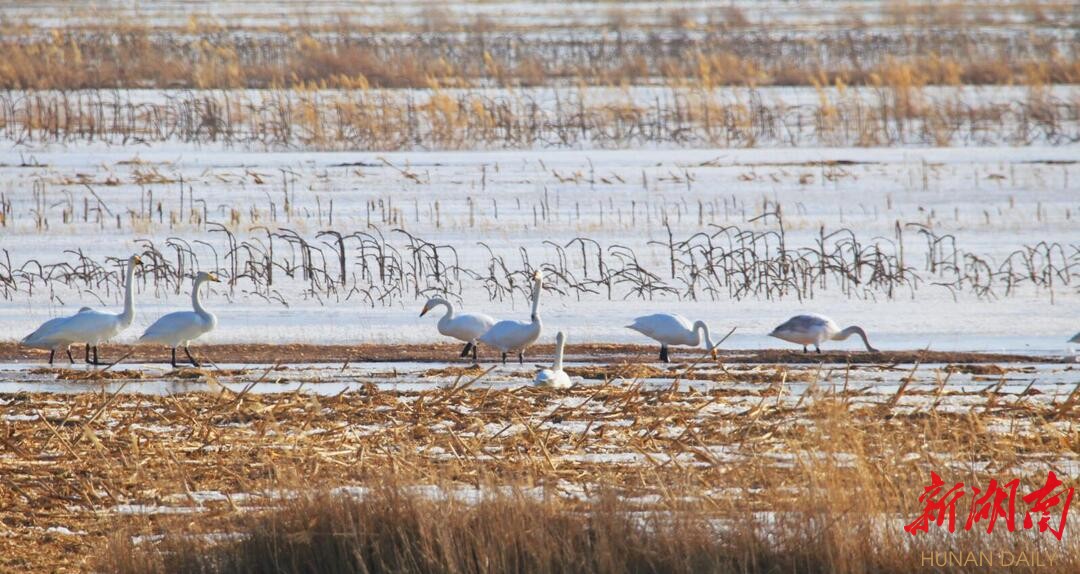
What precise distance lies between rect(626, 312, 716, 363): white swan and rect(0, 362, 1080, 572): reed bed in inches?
84.4

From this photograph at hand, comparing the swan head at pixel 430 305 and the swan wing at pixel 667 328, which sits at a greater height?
the swan head at pixel 430 305

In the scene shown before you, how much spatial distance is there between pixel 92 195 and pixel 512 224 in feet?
18.2

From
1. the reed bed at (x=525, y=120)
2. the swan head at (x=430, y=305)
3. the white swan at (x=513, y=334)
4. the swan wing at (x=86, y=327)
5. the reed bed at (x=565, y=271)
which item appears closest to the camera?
the swan wing at (x=86, y=327)

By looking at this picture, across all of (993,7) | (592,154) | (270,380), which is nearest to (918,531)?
(270,380)

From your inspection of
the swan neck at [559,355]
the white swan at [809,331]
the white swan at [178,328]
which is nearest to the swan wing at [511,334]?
the swan neck at [559,355]

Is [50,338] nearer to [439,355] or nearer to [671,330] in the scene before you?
[439,355]

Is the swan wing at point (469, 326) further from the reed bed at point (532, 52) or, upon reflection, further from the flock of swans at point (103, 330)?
the reed bed at point (532, 52)

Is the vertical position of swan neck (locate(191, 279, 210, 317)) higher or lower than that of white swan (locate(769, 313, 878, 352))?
higher

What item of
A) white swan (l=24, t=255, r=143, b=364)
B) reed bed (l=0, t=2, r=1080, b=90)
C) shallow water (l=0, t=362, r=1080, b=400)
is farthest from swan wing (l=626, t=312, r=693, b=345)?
reed bed (l=0, t=2, r=1080, b=90)

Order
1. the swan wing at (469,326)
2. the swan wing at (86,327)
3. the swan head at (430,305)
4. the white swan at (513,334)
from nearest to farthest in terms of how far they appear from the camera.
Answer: the swan wing at (86,327) < the white swan at (513,334) < the swan wing at (469,326) < the swan head at (430,305)

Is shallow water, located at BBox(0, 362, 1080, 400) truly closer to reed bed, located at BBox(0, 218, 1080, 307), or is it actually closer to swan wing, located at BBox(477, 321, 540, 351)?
swan wing, located at BBox(477, 321, 540, 351)

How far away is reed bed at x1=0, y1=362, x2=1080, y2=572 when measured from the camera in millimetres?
6000

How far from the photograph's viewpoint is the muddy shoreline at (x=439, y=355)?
36.2 feet

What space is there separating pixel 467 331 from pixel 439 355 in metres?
0.43
